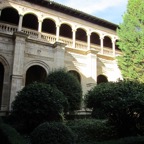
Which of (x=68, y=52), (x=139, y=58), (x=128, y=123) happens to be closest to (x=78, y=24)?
(x=68, y=52)

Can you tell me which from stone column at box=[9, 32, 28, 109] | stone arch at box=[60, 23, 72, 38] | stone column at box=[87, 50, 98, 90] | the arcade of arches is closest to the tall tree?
stone column at box=[87, 50, 98, 90]

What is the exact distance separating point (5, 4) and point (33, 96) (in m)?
11.7

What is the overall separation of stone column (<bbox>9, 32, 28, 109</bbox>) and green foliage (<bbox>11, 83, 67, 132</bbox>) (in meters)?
5.23

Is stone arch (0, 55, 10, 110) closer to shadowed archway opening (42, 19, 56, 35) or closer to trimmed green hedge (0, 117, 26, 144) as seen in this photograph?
shadowed archway opening (42, 19, 56, 35)

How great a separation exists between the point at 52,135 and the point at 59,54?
12509mm

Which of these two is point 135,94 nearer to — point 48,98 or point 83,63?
point 48,98

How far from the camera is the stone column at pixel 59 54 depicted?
19703mm

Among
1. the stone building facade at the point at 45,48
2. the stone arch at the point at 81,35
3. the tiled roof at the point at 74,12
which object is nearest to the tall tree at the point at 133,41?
the stone building facade at the point at 45,48

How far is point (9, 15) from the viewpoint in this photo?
21688mm

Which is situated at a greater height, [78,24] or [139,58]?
[78,24]

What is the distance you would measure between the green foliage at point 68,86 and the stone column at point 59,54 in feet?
12.9

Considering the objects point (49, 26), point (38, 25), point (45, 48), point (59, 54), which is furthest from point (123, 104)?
point (49, 26)

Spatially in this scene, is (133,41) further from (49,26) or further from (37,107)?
(37,107)

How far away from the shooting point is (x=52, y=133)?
26.4 ft
